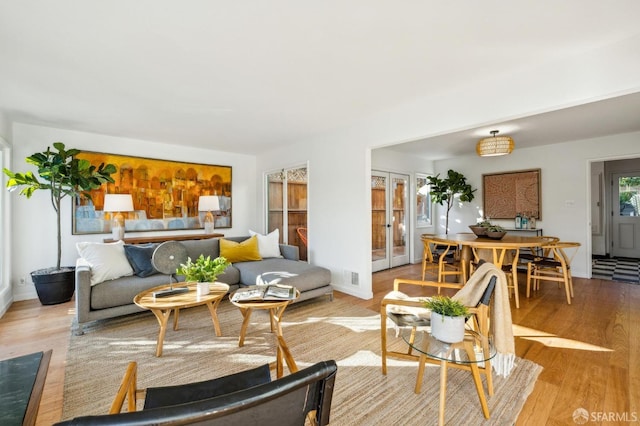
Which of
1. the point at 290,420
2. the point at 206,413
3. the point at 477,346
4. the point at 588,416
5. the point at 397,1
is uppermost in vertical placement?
the point at 397,1

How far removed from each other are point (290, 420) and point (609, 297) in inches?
195

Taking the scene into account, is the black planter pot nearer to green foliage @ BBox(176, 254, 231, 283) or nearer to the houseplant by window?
green foliage @ BBox(176, 254, 231, 283)

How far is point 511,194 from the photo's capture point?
5.81 m

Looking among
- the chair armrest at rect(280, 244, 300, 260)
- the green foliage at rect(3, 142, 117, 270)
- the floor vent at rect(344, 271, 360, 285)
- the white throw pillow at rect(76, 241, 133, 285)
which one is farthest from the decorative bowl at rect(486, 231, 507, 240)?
the green foliage at rect(3, 142, 117, 270)

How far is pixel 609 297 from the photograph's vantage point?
12.5ft

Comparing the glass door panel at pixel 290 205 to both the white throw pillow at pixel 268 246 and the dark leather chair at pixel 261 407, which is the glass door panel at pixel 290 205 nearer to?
the white throw pillow at pixel 268 246

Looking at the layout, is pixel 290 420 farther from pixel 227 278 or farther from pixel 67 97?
pixel 67 97

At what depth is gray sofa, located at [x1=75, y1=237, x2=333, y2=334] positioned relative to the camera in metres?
2.84

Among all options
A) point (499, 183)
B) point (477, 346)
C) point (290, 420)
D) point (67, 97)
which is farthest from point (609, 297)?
point (67, 97)

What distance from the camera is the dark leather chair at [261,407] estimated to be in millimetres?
629

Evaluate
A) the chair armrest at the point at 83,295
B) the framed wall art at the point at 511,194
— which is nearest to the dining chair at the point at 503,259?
the framed wall art at the point at 511,194

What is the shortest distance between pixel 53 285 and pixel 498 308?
4.88 m

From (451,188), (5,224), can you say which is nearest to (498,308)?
(451,188)

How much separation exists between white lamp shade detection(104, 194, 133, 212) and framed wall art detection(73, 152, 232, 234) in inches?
20.9
